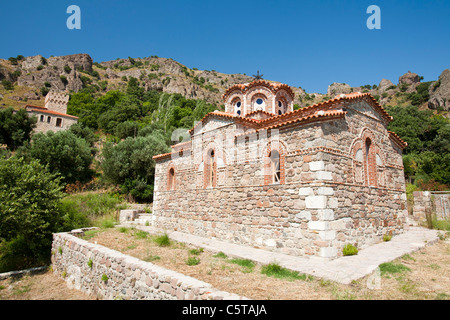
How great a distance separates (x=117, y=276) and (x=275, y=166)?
5.42 m

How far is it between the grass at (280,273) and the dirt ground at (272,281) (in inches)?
3.2

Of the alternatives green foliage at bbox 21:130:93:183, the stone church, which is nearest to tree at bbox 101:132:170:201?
green foliage at bbox 21:130:93:183

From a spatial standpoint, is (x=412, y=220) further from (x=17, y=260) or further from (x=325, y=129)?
(x=17, y=260)

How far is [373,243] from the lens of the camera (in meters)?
8.29

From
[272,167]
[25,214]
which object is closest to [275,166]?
[272,167]

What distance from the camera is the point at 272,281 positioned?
5.16 metres

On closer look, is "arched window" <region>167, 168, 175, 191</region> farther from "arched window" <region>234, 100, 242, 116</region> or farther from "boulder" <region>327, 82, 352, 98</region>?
"boulder" <region>327, 82, 352, 98</region>

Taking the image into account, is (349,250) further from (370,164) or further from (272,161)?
(370,164)

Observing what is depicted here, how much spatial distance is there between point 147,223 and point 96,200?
493cm

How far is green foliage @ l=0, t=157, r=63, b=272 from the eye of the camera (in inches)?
360

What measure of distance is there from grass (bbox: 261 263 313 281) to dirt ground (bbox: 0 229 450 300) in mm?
81

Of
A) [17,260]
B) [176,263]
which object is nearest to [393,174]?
[176,263]

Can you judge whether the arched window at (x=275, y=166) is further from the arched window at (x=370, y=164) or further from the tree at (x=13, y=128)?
the tree at (x=13, y=128)
